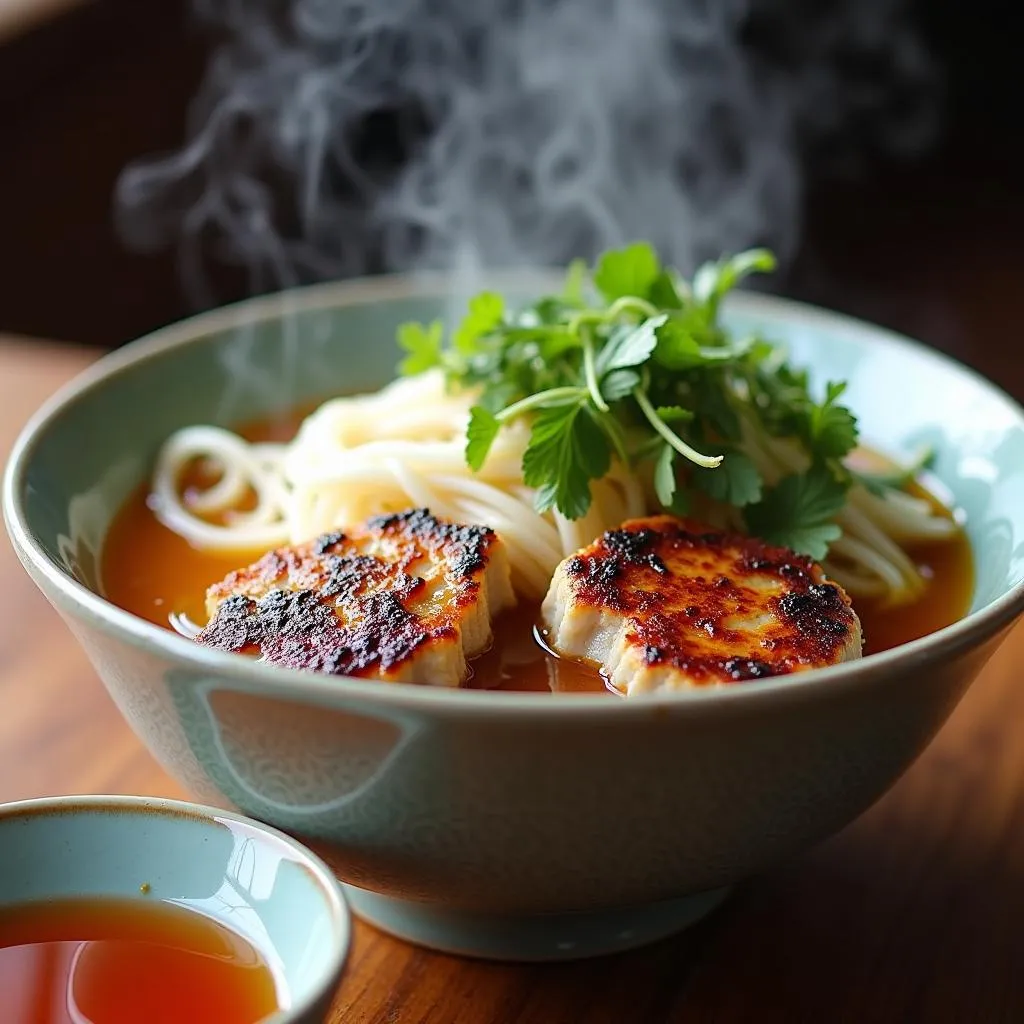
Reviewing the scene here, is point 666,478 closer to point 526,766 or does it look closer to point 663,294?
point 663,294

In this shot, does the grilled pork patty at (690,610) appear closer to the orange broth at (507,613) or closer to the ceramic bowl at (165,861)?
the orange broth at (507,613)

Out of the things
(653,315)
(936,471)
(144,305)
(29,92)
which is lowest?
(144,305)

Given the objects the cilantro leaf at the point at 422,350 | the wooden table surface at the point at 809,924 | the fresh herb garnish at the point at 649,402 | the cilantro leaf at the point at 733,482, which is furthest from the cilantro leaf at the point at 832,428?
the cilantro leaf at the point at 422,350

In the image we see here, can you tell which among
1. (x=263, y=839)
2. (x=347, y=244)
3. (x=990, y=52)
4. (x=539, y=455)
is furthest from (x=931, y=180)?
(x=263, y=839)

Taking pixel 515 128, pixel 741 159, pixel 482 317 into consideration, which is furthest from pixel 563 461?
pixel 741 159

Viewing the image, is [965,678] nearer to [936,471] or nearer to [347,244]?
[936,471]

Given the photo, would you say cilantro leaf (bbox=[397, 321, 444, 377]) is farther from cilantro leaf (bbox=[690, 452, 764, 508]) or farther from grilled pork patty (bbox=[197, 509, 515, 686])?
cilantro leaf (bbox=[690, 452, 764, 508])
